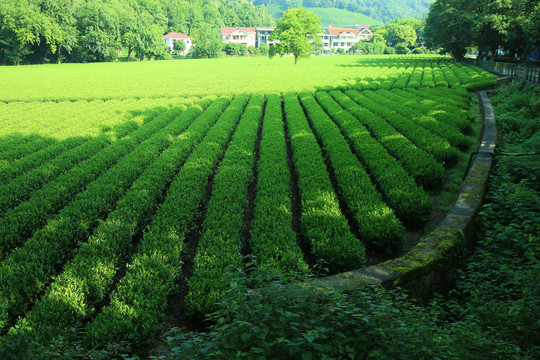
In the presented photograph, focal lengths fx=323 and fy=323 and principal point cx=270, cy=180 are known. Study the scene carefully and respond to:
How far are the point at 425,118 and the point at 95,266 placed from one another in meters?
14.8

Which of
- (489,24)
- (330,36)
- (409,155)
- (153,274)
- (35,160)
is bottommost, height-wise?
(153,274)

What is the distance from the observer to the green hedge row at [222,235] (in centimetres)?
496

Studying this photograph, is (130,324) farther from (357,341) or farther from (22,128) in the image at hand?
(22,128)

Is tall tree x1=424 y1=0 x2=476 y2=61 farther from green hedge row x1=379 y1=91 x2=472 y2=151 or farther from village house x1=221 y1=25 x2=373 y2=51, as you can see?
village house x1=221 y1=25 x2=373 y2=51

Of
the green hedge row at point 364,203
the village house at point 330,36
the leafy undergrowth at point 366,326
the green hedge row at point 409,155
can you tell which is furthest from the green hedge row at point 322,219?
the village house at point 330,36

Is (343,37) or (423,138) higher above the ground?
(343,37)

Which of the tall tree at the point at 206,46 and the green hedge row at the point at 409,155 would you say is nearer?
the green hedge row at the point at 409,155

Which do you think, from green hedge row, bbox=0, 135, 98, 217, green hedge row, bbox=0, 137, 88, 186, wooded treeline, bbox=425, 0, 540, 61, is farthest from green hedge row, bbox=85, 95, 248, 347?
wooded treeline, bbox=425, 0, 540, 61

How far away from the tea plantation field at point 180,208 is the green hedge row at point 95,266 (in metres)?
0.03

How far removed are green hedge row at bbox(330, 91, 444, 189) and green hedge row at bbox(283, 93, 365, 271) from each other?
264cm

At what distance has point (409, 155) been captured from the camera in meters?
10.5

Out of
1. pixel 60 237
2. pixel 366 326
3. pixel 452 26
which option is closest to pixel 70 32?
pixel 452 26

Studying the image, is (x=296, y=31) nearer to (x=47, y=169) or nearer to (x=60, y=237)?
(x=47, y=169)

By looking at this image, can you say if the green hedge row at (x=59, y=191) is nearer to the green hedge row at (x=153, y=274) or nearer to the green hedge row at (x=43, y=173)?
the green hedge row at (x=43, y=173)
